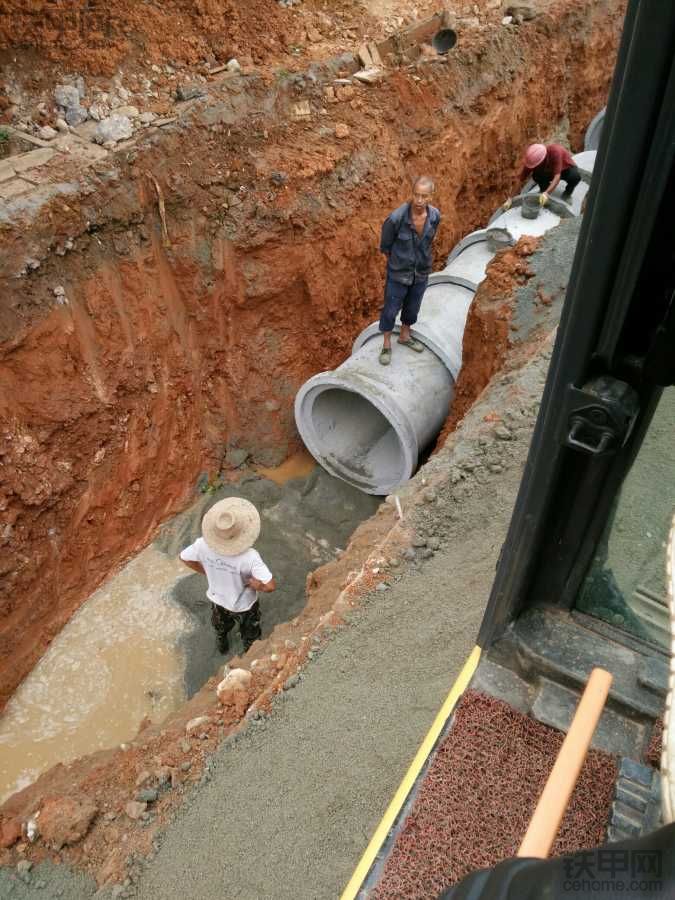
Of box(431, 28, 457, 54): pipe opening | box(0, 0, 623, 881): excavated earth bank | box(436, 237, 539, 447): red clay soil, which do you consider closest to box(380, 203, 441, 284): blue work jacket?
box(436, 237, 539, 447): red clay soil

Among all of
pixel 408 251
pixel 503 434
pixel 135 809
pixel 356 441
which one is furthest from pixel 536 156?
pixel 135 809

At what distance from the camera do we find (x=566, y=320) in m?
1.71

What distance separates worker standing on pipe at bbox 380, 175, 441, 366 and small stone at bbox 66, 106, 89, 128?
11.4 ft

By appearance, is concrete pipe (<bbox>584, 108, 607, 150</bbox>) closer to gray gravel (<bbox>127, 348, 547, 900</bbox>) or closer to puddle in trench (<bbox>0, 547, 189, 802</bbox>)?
gray gravel (<bbox>127, 348, 547, 900</bbox>)

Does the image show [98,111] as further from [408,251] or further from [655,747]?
[655,747]

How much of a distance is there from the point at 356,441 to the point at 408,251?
2676 mm

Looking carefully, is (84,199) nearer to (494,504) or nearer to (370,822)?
(494,504)

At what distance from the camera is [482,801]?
247 centimetres

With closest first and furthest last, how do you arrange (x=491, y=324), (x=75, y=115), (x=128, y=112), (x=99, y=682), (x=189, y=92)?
(x=99, y=682)
(x=491, y=324)
(x=75, y=115)
(x=128, y=112)
(x=189, y=92)

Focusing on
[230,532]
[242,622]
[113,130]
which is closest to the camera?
[230,532]

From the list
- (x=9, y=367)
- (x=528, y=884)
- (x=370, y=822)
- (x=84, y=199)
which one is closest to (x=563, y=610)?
(x=528, y=884)

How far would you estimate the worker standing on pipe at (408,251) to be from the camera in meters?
6.26

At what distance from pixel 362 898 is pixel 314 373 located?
7.24 metres

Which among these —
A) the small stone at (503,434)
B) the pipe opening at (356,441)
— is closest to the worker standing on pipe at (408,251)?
the pipe opening at (356,441)
